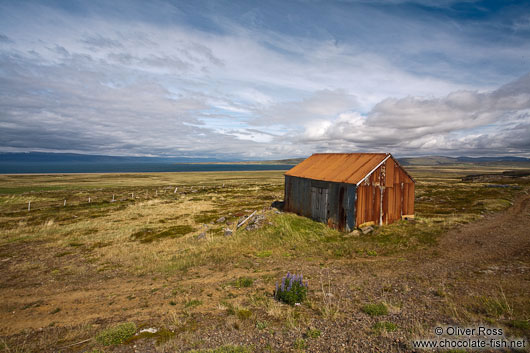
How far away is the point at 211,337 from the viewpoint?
22.1 ft

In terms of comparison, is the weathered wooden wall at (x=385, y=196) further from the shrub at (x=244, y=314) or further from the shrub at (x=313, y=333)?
the shrub at (x=313, y=333)

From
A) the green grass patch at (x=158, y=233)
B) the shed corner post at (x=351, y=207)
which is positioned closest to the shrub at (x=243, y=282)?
the shed corner post at (x=351, y=207)

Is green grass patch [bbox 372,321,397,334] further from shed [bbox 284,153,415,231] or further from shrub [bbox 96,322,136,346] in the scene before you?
shed [bbox 284,153,415,231]

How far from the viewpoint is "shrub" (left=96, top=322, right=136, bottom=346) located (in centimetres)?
689

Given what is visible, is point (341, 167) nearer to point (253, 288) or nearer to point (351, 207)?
point (351, 207)

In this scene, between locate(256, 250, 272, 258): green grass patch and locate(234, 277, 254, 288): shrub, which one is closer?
locate(234, 277, 254, 288): shrub

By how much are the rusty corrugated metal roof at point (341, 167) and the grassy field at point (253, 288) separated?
429cm

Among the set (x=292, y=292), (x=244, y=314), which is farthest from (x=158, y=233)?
(x=292, y=292)

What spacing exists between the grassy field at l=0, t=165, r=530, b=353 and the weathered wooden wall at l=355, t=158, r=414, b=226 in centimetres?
120

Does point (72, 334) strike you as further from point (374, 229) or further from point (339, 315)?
point (374, 229)

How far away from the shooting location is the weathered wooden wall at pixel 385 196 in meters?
18.9

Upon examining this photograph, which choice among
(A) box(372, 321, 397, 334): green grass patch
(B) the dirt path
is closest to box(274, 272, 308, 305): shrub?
(A) box(372, 321, 397, 334): green grass patch

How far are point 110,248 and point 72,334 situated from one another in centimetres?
1262

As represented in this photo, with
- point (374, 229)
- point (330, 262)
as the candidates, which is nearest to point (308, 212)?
point (374, 229)
